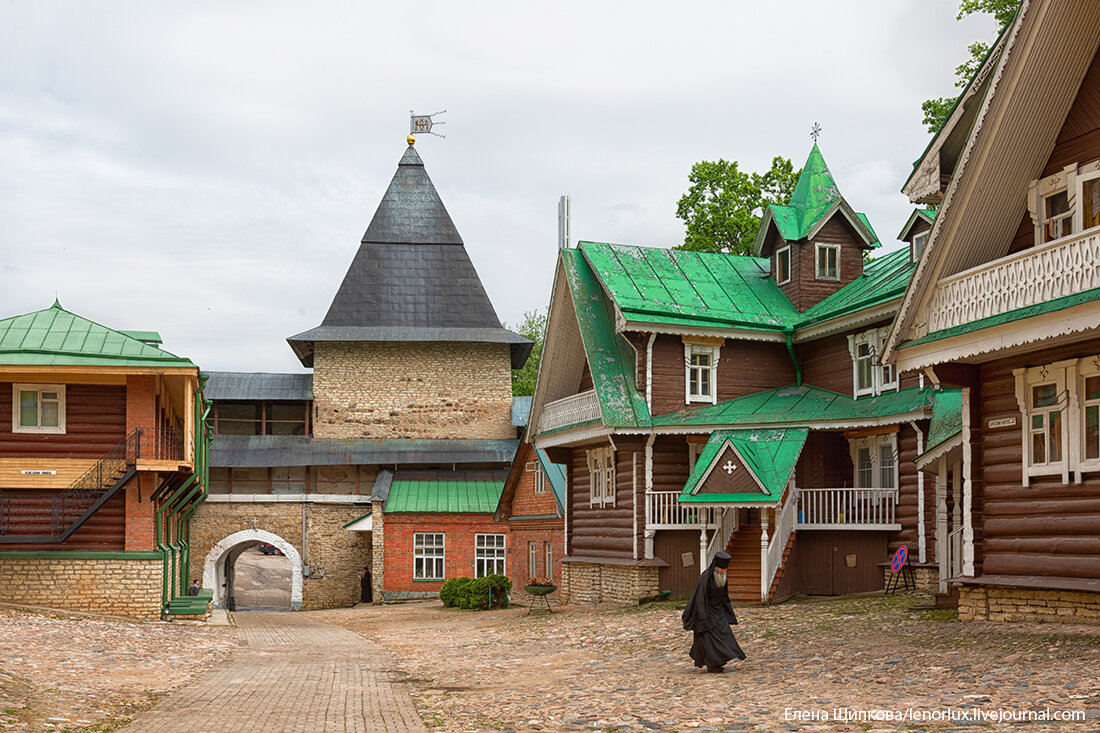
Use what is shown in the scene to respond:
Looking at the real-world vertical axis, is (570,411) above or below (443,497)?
above

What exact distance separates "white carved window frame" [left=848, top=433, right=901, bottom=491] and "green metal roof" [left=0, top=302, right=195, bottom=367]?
14.3 m

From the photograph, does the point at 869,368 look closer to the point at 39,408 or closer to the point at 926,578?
the point at 926,578

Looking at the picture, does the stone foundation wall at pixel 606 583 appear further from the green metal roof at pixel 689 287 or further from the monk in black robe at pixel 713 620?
the monk in black robe at pixel 713 620

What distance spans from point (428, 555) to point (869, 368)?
21417 millimetres

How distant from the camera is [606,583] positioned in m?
28.7

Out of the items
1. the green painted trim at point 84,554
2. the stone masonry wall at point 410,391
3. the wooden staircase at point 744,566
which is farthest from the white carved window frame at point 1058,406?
the stone masonry wall at point 410,391

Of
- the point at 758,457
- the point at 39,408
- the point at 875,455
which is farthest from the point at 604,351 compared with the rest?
the point at 39,408

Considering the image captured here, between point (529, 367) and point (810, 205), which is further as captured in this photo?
point (529, 367)

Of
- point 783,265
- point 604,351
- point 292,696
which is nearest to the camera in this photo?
point 292,696

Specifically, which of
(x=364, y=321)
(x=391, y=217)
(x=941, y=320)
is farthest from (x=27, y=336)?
(x=391, y=217)

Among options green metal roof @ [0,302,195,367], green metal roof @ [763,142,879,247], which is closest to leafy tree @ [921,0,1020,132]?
green metal roof @ [763,142,879,247]

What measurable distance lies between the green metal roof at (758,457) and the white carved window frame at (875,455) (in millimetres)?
1420

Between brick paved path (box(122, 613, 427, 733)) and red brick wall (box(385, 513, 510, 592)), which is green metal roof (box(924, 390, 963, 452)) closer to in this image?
brick paved path (box(122, 613, 427, 733))

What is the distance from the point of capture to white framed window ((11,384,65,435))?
2519 centimetres
